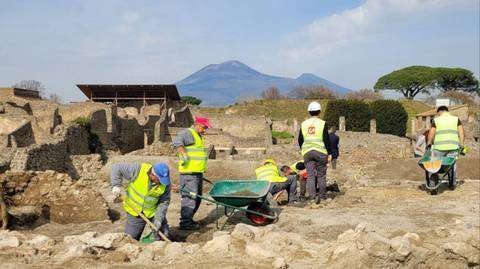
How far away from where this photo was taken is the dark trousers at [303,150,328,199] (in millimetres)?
8742

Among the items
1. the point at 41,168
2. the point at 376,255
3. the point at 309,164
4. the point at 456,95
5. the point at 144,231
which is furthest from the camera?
the point at 456,95

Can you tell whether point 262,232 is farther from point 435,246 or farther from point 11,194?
point 11,194

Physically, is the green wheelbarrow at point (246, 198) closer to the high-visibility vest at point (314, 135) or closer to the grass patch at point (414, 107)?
the high-visibility vest at point (314, 135)

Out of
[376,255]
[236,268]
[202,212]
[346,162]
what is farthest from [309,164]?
[346,162]

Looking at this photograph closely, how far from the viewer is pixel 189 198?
7.70 m

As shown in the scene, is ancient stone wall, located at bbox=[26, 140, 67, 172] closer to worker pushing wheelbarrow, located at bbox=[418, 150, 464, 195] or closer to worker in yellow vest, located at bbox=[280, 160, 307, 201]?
worker in yellow vest, located at bbox=[280, 160, 307, 201]

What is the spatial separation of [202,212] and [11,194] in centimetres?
349

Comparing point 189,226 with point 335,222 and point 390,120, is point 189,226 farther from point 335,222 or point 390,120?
point 390,120

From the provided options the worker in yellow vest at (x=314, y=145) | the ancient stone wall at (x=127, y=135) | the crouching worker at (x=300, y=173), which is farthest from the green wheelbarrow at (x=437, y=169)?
the ancient stone wall at (x=127, y=135)

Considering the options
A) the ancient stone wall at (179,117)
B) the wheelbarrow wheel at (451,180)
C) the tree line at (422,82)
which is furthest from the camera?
the tree line at (422,82)

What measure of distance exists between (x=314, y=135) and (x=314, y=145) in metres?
0.17

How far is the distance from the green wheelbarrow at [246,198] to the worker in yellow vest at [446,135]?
3.70 m

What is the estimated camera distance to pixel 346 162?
2094 centimetres

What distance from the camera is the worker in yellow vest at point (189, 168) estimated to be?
7656mm
